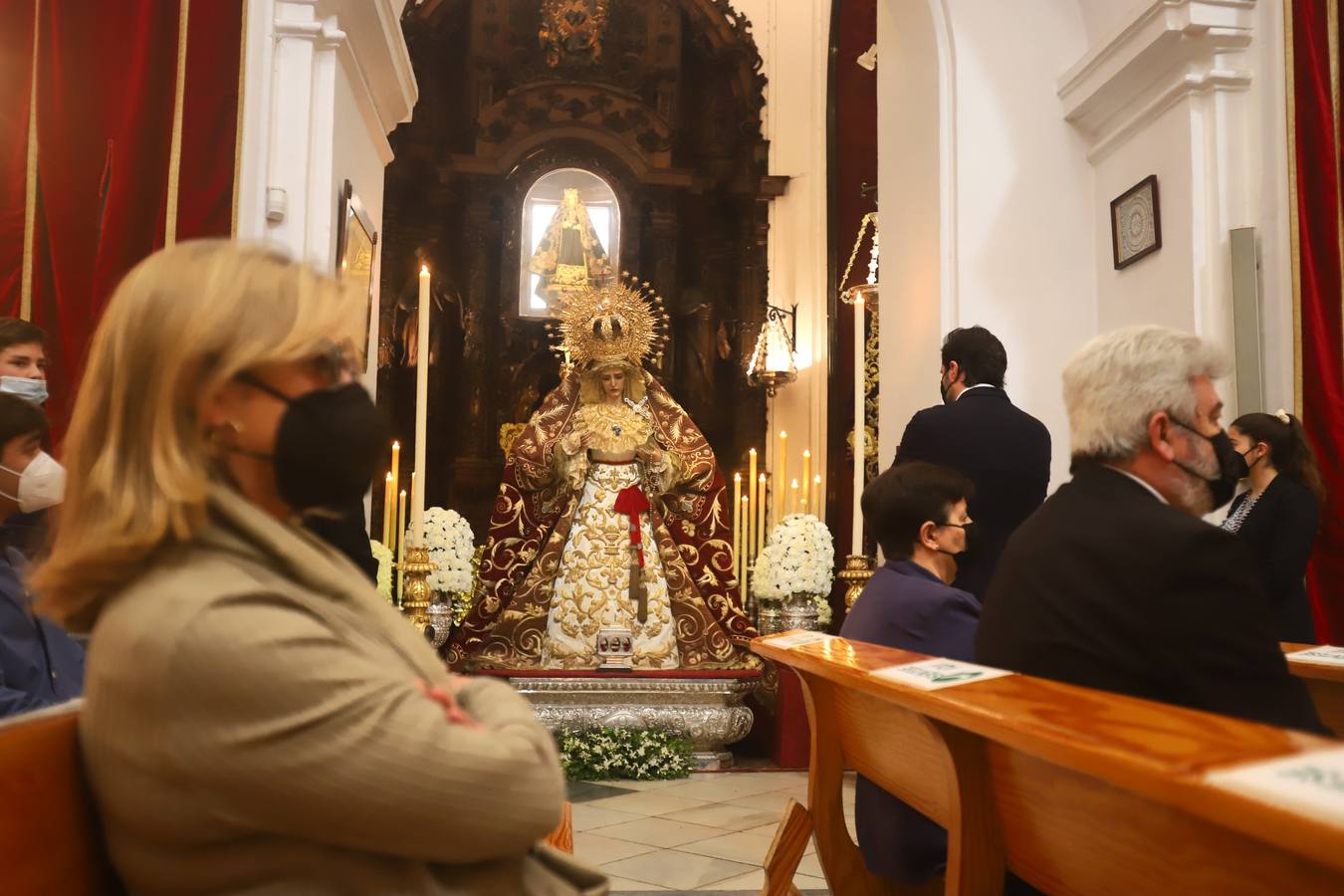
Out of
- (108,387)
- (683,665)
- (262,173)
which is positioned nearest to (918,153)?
(683,665)

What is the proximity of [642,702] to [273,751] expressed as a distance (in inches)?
201

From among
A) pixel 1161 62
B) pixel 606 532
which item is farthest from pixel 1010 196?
pixel 606 532

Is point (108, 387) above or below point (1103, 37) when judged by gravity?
below

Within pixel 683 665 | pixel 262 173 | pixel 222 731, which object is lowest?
pixel 683 665

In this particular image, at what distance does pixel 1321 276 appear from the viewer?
4531 millimetres

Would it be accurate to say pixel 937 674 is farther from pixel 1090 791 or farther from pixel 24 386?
pixel 24 386

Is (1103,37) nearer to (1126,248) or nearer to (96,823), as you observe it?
(1126,248)

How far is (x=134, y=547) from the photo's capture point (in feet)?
3.88

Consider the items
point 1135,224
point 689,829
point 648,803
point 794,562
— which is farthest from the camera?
point 794,562

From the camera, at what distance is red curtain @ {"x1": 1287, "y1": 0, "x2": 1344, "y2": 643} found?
4.43 meters

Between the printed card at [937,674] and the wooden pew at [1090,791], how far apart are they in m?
0.03

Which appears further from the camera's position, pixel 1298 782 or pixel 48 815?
pixel 48 815

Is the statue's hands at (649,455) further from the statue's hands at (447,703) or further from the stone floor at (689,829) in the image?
the statue's hands at (447,703)

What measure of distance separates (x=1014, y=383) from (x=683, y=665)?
2.24m
